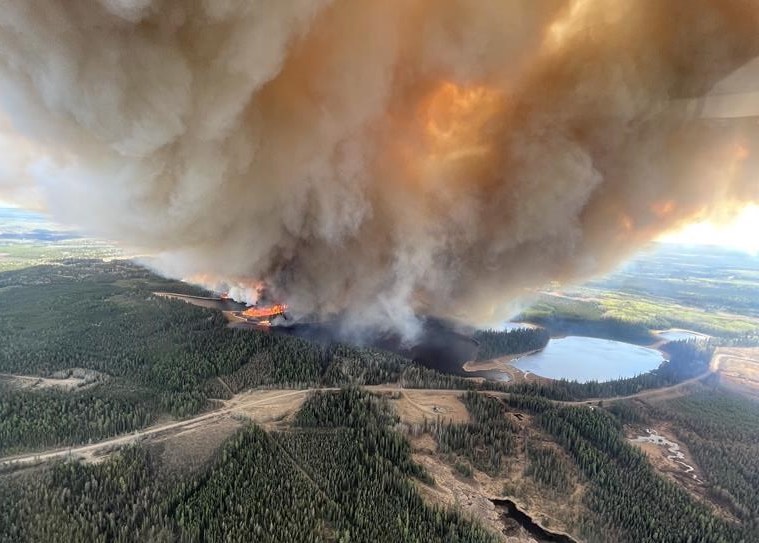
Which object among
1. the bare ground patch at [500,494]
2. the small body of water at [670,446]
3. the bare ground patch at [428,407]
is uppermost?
the small body of water at [670,446]

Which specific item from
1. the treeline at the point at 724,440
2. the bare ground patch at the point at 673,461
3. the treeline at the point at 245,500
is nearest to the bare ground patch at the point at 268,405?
the treeline at the point at 245,500

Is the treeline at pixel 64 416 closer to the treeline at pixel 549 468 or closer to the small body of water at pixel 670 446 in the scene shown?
the treeline at pixel 549 468

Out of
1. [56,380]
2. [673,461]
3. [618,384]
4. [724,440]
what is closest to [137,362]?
[56,380]

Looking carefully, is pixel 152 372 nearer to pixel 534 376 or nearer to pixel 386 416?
pixel 386 416

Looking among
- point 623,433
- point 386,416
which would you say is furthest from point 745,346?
point 386,416

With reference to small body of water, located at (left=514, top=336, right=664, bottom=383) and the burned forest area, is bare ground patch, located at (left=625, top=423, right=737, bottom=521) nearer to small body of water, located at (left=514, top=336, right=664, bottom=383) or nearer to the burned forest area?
the burned forest area

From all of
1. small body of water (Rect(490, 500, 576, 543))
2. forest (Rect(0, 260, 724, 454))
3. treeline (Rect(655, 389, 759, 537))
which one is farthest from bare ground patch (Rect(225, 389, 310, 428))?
treeline (Rect(655, 389, 759, 537))
